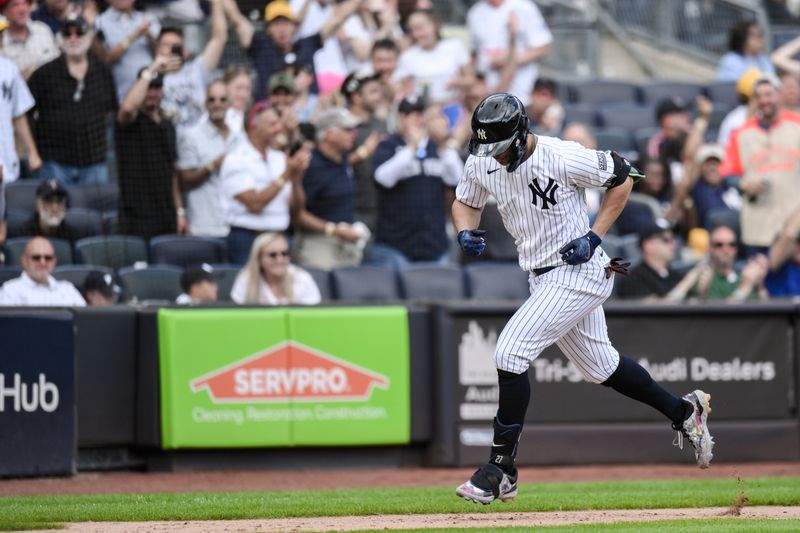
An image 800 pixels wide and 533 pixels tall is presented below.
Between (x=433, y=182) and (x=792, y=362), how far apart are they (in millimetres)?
3506

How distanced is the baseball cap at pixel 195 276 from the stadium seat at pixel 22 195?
181 centimetres

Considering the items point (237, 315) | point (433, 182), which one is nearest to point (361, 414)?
point (237, 315)

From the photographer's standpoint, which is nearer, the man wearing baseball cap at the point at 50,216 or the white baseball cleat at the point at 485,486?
the white baseball cleat at the point at 485,486

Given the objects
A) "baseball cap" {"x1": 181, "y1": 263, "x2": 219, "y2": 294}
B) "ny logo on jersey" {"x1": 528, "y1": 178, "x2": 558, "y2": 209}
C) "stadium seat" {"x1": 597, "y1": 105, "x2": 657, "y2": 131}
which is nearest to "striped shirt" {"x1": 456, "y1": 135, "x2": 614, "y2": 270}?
"ny logo on jersey" {"x1": 528, "y1": 178, "x2": 558, "y2": 209}

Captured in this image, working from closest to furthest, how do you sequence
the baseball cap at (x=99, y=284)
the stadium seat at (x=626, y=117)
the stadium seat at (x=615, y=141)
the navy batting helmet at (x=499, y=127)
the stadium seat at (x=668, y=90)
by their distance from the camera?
the navy batting helmet at (x=499, y=127)
the baseball cap at (x=99, y=284)
the stadium seat at (x=615, y=141)
the stadium seat at (x=626, y=117)
the stadium seat at (x=668, y=90)

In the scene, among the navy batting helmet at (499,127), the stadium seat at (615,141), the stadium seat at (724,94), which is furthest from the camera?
the stadium seat at (724,94)

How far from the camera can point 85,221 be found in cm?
1170

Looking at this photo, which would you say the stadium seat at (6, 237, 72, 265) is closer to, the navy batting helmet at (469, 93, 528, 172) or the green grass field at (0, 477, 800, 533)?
the green grass field at (0, 477, 800, 533)

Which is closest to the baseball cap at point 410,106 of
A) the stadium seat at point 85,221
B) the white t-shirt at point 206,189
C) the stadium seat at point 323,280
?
the white t-shirt at point 206,189

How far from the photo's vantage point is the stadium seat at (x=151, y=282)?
1116 cm

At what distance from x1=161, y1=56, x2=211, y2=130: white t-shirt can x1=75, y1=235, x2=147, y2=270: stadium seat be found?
1438 mm

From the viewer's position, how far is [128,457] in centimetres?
1052

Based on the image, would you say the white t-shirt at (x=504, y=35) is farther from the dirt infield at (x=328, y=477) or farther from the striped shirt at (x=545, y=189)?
the striped shirt at (x=545, y=189)

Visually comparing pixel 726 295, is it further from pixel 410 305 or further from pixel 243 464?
pixel 243 464
